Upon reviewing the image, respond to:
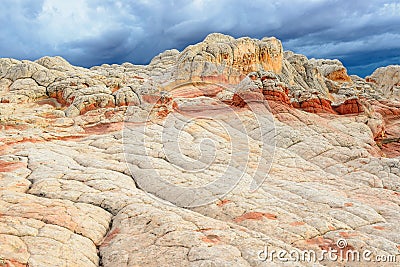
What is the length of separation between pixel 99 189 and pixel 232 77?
40605 millimetres

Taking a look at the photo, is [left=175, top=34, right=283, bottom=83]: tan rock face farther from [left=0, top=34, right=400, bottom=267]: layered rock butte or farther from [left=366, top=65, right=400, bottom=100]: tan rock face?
[left=366, top=65, right=400, bottom=100]: tan rock face

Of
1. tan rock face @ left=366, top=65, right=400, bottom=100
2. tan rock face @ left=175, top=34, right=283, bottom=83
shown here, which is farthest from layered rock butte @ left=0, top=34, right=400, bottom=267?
tan rock face @ left=366, top=65, right=400, bottom=100

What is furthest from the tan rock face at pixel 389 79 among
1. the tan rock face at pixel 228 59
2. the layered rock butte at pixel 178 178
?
the layered rock butte at pixel 178 178

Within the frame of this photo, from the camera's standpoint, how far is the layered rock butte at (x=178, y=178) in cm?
1073

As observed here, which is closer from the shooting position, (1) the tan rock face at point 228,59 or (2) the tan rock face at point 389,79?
(1) the tan rock face at point 228,59

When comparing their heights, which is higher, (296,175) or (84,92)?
(84,92)

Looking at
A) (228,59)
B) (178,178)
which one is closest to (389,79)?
(228,59)

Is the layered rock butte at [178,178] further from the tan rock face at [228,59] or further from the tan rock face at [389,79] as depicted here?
the tan rock face at [389,79]

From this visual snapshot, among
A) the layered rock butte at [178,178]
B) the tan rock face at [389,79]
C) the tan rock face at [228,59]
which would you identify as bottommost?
the layered rock butte at [178,178]

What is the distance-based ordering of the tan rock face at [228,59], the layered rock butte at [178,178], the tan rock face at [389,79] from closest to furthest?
the layered rock butte at [178,178] < the tan rock face at [228,59] < the tan rock face at [389,79]

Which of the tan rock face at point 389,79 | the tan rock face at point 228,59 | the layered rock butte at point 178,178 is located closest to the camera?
the layered rock butte at point 178,178

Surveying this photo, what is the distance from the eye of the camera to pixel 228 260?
9.83 m

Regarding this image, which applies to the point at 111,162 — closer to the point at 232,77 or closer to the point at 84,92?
the point at 84,92

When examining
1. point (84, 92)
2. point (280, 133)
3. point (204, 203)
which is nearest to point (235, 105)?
point (280, 133)
